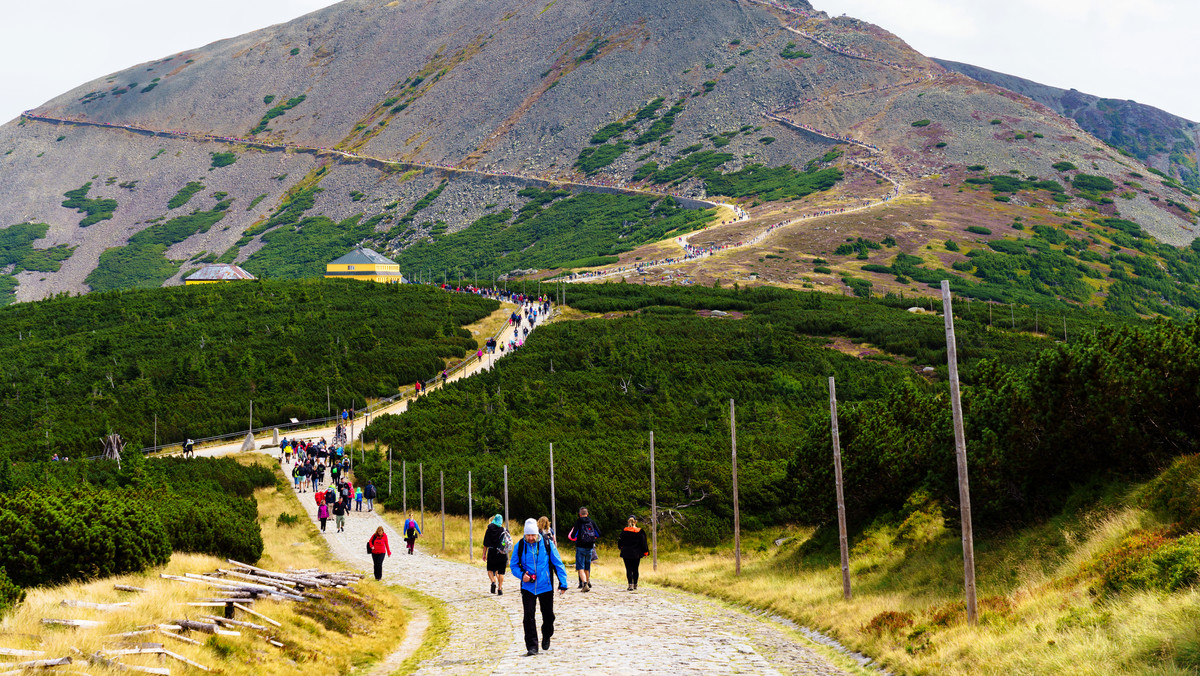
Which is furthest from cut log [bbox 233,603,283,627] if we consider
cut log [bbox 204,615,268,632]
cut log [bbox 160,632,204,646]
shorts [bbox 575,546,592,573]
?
shorts [bbox 575,546,592,573]

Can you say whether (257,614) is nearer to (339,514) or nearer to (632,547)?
(632,547)

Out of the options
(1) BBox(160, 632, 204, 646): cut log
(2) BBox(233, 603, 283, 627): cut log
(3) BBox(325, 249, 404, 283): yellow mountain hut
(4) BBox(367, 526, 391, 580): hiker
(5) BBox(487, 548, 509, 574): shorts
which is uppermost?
(3) BBox(325, 249, 404, 283): yellow mountain hut

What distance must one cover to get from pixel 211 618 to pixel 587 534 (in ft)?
26.9

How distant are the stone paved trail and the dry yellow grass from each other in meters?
1.29

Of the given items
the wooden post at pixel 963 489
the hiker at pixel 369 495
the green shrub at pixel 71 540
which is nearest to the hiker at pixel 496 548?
the green shrub at pixel 71 540

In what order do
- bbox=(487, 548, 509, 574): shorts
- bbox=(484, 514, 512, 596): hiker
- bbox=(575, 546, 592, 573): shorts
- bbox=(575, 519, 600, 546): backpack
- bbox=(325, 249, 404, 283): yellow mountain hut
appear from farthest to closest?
1. bbox=(325, 249, 404, 283): yellow mountain hut
2. bbox=(575, 546, 592, 573): shorts
3. bbox=(575, 519, 600, 546): backpack
4. bbox=(487, 548, 509, 574): shorts
5. bbox=(484, 514, 512, 596): hiker

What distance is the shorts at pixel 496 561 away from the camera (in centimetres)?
1755

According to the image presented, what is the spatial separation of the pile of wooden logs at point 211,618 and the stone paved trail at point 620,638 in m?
2.40

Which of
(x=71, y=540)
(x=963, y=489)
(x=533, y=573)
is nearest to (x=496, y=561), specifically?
(x=533, y=573)

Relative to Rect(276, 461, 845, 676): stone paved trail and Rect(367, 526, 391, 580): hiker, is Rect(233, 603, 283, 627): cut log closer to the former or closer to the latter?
Rect(276, 461, 845, 676): stone paved trail

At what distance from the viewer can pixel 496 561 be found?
1766 cm

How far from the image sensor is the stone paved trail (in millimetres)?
11422

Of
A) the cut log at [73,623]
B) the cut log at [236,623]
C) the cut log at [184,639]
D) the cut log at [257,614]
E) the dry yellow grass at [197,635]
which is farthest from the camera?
the cut log at [257,614]

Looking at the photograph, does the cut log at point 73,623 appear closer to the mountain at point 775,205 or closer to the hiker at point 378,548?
the hiker at point 378,548
